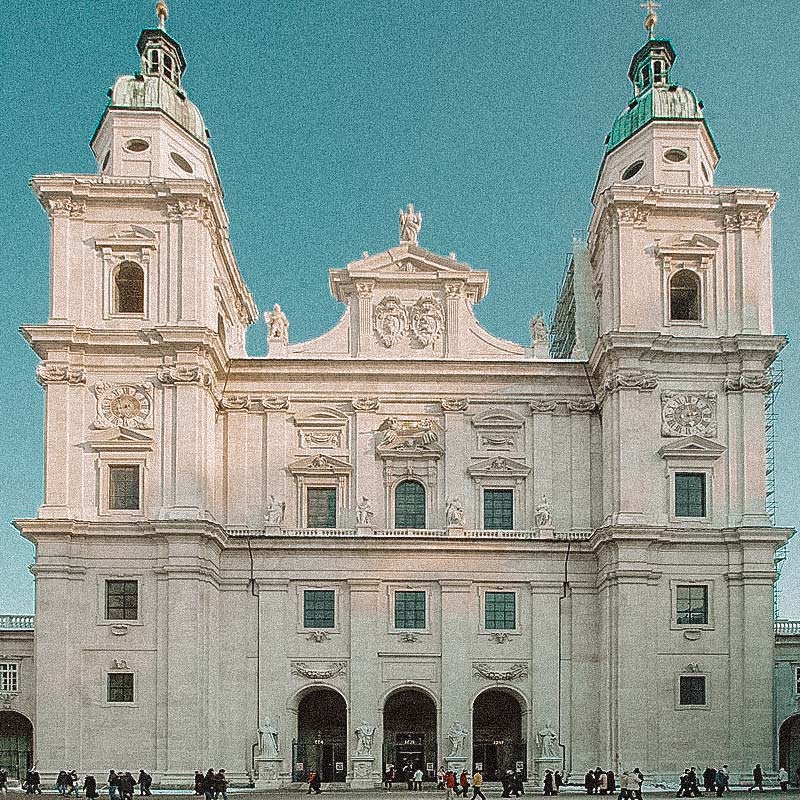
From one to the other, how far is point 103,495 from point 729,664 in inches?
923

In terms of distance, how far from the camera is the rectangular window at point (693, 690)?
49312mm

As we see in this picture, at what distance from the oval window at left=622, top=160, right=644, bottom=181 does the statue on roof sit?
8.84 metres

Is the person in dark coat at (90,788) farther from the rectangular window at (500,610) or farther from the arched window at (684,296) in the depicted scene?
the arched window at (684,296)

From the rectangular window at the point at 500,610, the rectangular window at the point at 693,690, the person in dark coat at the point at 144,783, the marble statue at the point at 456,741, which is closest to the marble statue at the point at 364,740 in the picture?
the marble statue at the point at 456,741

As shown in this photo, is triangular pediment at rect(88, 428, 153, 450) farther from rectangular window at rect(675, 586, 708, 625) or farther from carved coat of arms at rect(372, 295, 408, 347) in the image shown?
rectangular window at rect(675, 586, 708, 625)

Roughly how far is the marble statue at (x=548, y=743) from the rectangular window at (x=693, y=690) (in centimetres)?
480

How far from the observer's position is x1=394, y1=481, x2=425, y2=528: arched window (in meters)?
52.9

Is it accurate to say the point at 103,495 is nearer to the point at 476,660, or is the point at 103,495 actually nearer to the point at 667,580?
the point at 476,660

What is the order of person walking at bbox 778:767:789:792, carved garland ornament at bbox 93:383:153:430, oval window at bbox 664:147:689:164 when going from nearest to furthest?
person walking at bbox 778:767:789:792 < carved garland ornament at bbox 93:383:153:430 < oval window at bbox 664:147:689:164

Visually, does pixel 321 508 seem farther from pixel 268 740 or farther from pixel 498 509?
pixel 268 740

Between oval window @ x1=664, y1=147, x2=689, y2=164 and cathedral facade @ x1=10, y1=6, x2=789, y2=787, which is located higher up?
oval window @ x1=664, y1=147, x2=689, y2=164

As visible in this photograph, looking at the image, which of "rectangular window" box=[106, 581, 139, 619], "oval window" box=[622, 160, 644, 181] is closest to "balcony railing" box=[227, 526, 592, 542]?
"rectangular window" box=[106, 581, 139, 619]

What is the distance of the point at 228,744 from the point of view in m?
50.0

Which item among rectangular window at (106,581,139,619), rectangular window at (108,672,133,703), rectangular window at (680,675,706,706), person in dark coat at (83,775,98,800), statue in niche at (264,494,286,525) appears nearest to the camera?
person in dark coat at (83,775,98,800)
